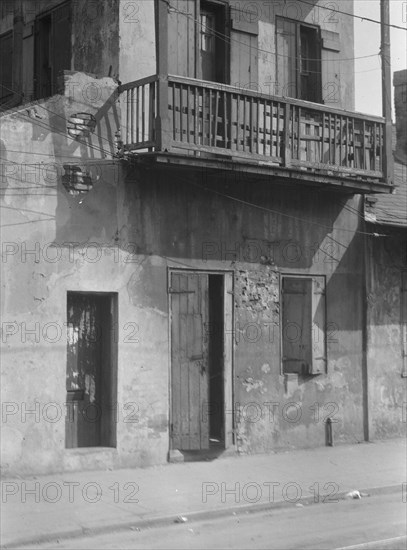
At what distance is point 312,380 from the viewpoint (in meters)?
15.0

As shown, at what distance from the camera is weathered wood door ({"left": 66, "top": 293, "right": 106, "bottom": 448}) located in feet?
41.4

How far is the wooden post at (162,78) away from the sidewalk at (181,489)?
436 cm

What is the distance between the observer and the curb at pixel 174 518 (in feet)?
29.4

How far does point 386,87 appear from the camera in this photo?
15039 millimetres

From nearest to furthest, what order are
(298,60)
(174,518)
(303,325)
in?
(174,518) → (303,325) → (298,60)

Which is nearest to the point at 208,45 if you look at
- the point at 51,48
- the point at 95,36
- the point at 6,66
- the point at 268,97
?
the point at 268,97

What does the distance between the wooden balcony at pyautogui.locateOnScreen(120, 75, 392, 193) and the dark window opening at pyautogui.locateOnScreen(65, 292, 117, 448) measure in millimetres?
2248

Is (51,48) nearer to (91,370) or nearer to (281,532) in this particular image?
(91,370)

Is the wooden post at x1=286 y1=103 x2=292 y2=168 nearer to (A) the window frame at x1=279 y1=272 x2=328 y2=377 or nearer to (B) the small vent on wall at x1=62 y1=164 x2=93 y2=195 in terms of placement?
(A) the window frame at x1=279 y1=272 x2=328 y2=377

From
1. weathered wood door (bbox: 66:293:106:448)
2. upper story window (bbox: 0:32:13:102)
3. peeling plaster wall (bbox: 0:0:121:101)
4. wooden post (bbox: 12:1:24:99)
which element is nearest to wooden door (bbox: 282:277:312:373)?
weathered wood door (bbox: 66:293:106:448)

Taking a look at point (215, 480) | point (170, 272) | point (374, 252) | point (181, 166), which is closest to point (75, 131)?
point (181, 166)

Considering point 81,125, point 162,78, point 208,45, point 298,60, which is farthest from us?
point 298,60

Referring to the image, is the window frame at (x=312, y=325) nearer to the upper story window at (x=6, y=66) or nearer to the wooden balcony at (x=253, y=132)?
the wooden balcony at (x=253, y=132)

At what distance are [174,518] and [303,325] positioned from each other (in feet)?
19.3
